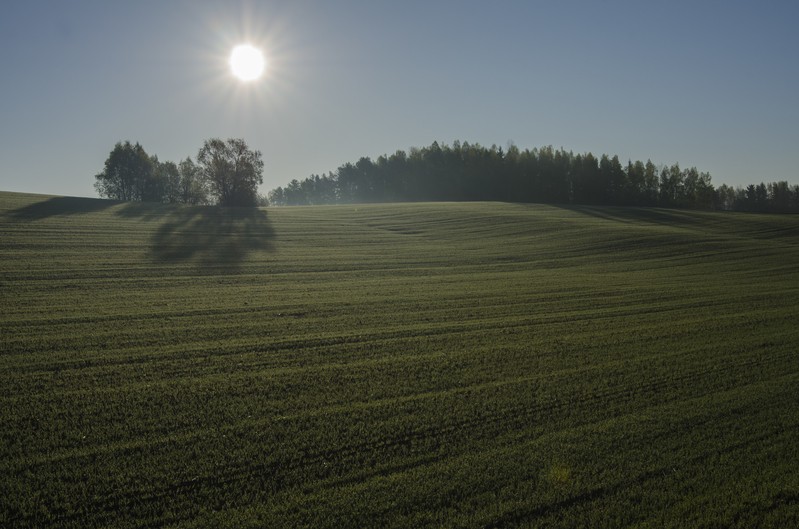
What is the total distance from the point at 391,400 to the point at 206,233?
30.9 metres

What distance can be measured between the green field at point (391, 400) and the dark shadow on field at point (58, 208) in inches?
610

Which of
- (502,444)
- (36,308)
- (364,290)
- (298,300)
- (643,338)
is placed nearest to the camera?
(502,444)

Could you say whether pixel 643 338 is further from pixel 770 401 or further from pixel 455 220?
pixel 455 220

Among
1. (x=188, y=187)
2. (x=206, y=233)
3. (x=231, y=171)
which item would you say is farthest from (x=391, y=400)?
(x=188, y=187)

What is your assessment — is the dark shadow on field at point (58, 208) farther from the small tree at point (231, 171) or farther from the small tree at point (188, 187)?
the small tree at point (188, 187)

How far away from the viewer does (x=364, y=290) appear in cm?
2120

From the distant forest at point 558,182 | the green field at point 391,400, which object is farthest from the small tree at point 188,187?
the green field at point 391,400

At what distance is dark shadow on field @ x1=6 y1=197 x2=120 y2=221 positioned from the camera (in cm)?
3747

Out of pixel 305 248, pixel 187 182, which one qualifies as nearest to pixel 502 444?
pixel 305 248

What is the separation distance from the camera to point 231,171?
59.2m

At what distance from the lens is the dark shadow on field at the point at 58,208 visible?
1475 inches

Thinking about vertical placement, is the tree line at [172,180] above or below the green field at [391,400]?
above

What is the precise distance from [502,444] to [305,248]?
27249mm

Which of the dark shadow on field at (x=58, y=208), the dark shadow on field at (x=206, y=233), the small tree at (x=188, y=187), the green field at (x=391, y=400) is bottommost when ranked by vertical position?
the green field at (x=391, y=400)
